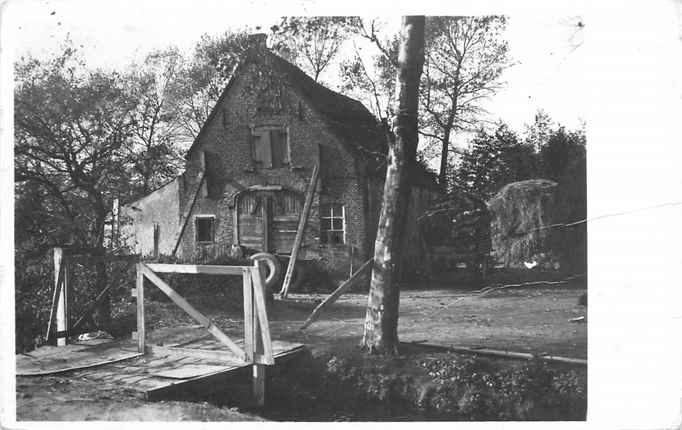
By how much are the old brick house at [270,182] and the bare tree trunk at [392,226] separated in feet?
0.31

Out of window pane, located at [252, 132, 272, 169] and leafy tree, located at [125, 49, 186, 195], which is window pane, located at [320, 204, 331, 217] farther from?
leafy tree, located at [125, 49, 186, 195]

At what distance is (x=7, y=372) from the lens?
12.1ft

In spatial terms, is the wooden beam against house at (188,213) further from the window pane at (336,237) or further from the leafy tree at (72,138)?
the window pane at (336,237)

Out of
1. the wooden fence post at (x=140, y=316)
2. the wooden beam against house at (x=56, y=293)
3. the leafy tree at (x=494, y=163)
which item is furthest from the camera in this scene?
the wooden fence post at (x=140, y=316)

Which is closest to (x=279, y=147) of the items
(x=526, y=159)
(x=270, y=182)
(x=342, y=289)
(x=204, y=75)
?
(x=270, y=182)

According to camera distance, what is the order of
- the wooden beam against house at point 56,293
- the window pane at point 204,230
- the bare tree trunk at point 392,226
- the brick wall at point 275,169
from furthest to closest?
the window pane at point 204,230 < the wooden beam against house at point 56,293 < the brick wall at point 275,169 < the bare tree trunk at point 392,226

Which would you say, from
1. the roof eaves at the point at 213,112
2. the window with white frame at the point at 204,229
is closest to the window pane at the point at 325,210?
the window with white frame at the point at 204,229

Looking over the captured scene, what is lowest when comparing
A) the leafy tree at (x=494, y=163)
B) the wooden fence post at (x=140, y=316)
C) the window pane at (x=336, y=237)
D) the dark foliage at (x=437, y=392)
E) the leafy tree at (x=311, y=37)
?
the dark foliage at (x=437, y=392)

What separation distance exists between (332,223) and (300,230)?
30 cm

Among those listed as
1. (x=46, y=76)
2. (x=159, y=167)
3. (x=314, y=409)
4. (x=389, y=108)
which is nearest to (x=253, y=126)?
(x=159, y=167)

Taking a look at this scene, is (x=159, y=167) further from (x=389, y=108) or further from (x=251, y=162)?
(x=389, y=108)

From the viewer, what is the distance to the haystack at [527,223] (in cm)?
365

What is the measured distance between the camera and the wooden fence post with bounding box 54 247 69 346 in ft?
14.0

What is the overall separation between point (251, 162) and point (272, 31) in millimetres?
1194
